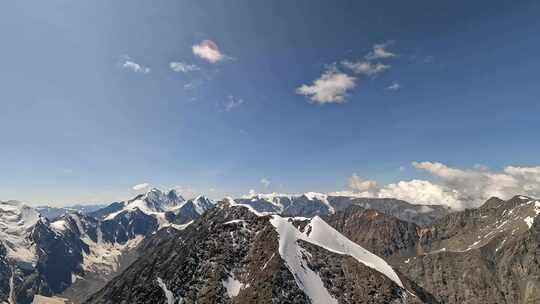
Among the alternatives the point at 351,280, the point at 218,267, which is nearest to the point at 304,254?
the point at 351,280

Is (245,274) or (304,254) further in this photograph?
(304,254)

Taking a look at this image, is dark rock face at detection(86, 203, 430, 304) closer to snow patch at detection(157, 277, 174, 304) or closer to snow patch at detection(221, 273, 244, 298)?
snow patch at detection(157, 277, 174, 304)

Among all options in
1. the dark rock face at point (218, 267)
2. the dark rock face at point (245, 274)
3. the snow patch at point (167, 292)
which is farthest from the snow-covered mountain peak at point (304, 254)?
the snow patch at point (167, 292)

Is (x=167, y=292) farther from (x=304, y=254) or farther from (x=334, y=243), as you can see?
(x=334, y=243)

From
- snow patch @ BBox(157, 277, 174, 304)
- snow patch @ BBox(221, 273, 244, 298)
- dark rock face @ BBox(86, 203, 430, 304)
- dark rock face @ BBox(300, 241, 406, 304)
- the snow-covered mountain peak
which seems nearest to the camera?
dark rock face @ BBox(300, 241, 406, 304)

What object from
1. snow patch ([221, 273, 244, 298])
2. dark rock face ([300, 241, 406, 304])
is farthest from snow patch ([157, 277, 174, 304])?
dark rock face ([300, 241, 406, 304])

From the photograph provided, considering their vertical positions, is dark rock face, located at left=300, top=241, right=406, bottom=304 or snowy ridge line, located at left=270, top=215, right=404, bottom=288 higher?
snowy ridge line, located at left=270, top=215, right=404, bottom=288

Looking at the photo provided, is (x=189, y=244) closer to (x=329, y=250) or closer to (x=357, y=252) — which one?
(x=329, y=250)

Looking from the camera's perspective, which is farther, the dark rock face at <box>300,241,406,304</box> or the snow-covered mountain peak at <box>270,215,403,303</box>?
the snow-covered mountain peak at <box>270,215,403,303</box>
